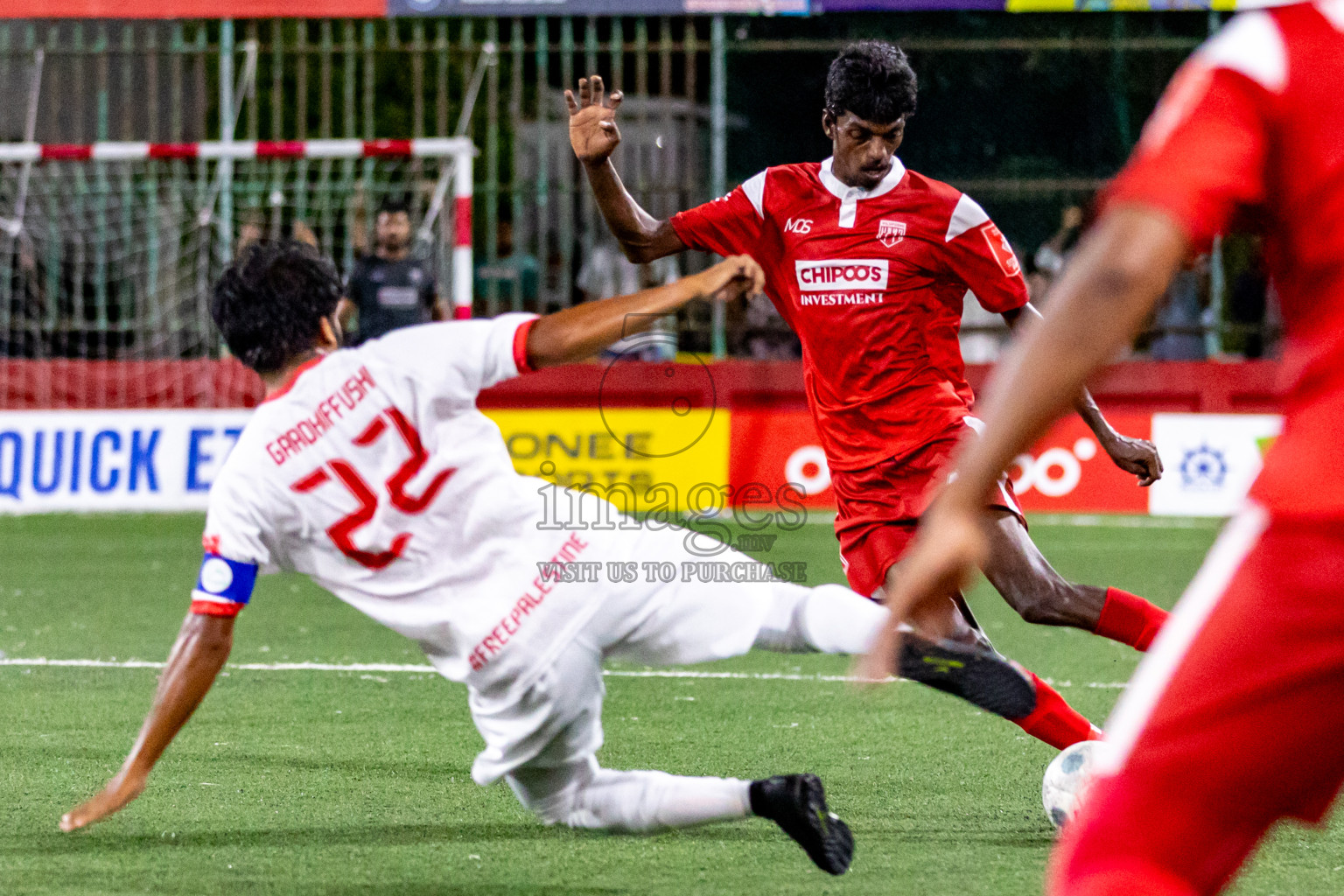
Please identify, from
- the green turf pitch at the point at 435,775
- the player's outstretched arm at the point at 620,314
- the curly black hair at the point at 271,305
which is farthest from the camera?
the green turf pitch at the point at 435,775

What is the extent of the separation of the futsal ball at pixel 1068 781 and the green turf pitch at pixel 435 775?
0.29 ft

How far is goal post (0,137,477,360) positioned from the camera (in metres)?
13.7

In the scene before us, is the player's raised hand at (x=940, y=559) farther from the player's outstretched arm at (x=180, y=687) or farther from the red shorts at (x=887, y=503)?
the red shorts at (x=887, y=503)

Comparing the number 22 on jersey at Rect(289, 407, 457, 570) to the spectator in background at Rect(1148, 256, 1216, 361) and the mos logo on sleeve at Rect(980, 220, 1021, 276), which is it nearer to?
the mos logo on sleeve at Rect(980, 220, 1021, 276)

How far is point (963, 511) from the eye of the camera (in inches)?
68.5

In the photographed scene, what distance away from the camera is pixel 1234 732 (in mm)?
1748

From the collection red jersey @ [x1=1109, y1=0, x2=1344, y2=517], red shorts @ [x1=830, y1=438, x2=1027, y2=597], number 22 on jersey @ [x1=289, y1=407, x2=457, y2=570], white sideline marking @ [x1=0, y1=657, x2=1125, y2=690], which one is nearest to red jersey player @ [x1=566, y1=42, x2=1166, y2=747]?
red shorts @ [x1=830, y1=438, x2=1027, y2=597]

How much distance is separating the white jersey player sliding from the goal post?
9967mm

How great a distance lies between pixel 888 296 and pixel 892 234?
179 mm

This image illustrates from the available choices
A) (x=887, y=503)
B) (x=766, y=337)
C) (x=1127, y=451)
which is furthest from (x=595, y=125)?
(x=766, y=337)

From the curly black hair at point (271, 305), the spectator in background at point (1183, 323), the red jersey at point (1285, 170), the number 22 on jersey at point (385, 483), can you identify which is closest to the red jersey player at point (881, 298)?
the curly black hair at point (271, 305)

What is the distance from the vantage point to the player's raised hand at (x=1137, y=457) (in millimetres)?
4570

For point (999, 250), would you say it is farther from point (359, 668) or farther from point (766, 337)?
point (766, 337)

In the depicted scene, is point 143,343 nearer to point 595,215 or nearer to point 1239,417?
point 595,215
